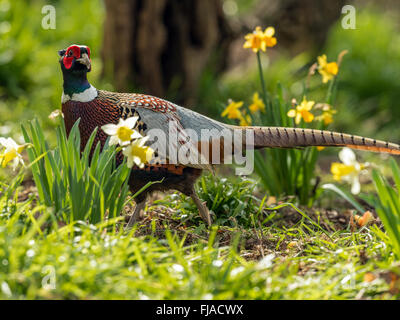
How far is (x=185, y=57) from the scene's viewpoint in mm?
6445

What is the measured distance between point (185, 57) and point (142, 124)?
144 inches

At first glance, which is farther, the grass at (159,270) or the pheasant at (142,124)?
the pheasant at (142,124)

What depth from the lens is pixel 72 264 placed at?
2.16 metres

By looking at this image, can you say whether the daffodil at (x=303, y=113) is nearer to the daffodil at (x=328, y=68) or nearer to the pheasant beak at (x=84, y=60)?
the daffodil at (x=328, y=68)

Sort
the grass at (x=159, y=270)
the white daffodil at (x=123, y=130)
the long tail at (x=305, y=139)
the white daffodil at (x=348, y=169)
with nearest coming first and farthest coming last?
the grass at (x=159, y=270) < the white daffodil at (x=348, y=169) < the white daffodil at (x=123, y=130) < the long tail at (x=305, y=139)

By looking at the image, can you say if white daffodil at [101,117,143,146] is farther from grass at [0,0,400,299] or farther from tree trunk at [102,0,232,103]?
tree trunk at [102,0,232,103]

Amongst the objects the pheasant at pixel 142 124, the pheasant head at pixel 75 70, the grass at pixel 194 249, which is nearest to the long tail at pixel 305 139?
the pheasant at pixel 142 124

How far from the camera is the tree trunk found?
238 inches

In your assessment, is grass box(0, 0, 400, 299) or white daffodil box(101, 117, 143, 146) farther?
white daffodil box(101, 117, 143, 146)

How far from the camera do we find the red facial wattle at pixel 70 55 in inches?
113

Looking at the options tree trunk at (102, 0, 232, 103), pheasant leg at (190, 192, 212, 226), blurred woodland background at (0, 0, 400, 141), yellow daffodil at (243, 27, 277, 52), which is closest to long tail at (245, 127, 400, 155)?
pheasant leg at (190, 192, 212, 226)

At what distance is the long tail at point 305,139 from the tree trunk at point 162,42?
337 centimetres

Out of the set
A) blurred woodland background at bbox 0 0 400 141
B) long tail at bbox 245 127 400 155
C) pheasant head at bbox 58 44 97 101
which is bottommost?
long tail at bbox 245 127 400 155
